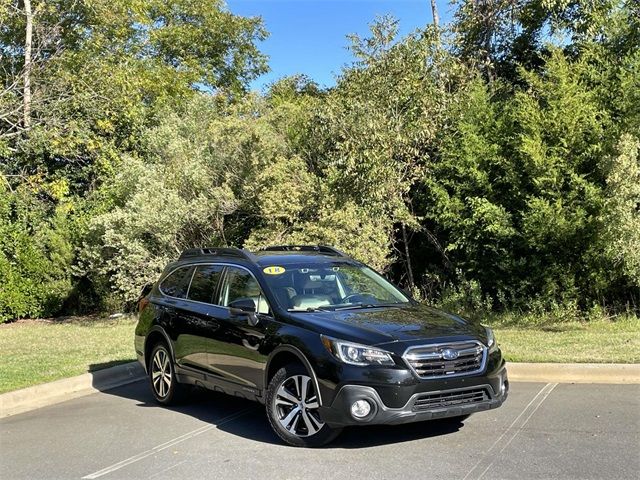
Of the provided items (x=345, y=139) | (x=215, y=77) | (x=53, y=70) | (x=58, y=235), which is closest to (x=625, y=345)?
(x=345, y=139)

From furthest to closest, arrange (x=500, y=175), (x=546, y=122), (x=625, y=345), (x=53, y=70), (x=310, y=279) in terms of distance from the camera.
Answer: (x=53, y=70)
(x=500, y=175)
(x=546, y=122)
(x=625, y=345)
(x=310, y=279)

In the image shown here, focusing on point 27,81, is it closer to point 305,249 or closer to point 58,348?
point 58,348

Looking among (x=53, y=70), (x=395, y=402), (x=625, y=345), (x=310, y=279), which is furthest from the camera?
(x=53, y=70)

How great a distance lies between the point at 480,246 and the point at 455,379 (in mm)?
8704

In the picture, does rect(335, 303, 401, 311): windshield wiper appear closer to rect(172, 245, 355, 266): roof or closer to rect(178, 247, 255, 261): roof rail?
rect(172, 245, 355, 266): roof

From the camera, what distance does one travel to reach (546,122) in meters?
12.5

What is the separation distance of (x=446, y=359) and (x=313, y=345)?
3.64 ft

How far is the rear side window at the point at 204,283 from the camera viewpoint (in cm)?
725

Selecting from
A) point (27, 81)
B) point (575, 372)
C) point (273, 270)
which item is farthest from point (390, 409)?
point (27, 81)

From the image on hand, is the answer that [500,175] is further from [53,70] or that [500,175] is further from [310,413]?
[53,70]

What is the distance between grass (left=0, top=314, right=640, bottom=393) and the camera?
8.71 metres

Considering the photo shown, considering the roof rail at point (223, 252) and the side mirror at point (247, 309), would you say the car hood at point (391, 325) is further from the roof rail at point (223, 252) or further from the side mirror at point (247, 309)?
the roof rail at point (223, 252)

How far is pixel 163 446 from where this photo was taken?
19.8 feet

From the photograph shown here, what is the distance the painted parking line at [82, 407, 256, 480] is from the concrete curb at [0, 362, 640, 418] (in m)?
2.63
